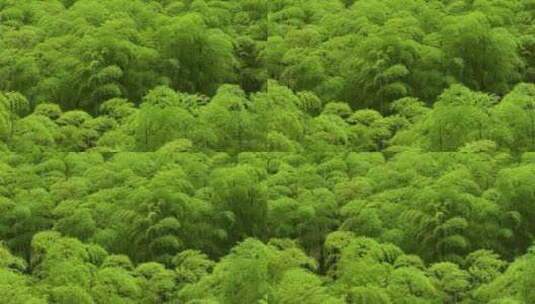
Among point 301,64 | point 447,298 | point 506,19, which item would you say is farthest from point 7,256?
point 506,19

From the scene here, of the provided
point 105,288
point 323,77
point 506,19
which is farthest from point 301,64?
point 105,288

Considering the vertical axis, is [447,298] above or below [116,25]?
below

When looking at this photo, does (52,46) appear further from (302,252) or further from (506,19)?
(506,19)

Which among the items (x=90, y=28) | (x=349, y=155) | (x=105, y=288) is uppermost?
(x=90, y=28)

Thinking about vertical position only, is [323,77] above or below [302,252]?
above

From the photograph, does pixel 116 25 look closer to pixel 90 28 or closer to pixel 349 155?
pixel 90 28
